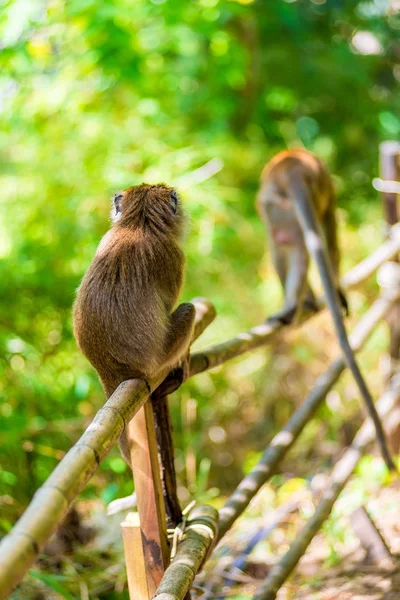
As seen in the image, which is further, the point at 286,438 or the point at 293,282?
the point at 293,282

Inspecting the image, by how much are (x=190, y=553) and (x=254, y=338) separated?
127 cm

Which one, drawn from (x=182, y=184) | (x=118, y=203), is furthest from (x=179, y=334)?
(x=182, y=184)

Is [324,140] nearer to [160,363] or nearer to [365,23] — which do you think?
[365,23]

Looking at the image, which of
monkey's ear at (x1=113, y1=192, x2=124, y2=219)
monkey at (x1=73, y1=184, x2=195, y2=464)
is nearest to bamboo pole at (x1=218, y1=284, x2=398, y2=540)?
monkey at (x1=73, y1=184, x2=195, y2=464)

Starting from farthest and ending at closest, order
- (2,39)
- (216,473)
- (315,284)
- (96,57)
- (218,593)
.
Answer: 1. (315,284)
2. (216,473)
3. (96,57)
4. (2,39)
5. (218,593)

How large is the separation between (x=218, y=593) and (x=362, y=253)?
16.0ft

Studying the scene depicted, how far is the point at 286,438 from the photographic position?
353cm

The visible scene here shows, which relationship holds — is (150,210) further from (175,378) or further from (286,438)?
(286,438)

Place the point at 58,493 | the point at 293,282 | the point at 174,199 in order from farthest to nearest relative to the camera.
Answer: the point at 293,282, the point at 174,199, the point at 58,493

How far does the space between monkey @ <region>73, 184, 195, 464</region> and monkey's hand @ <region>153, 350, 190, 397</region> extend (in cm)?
2

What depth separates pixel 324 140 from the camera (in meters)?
9.94

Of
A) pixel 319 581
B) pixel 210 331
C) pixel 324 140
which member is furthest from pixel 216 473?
pixel 324 140

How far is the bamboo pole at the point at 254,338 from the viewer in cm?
283

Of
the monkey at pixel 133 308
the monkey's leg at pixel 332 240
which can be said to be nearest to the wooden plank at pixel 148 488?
the monkey at pixel 133 308
